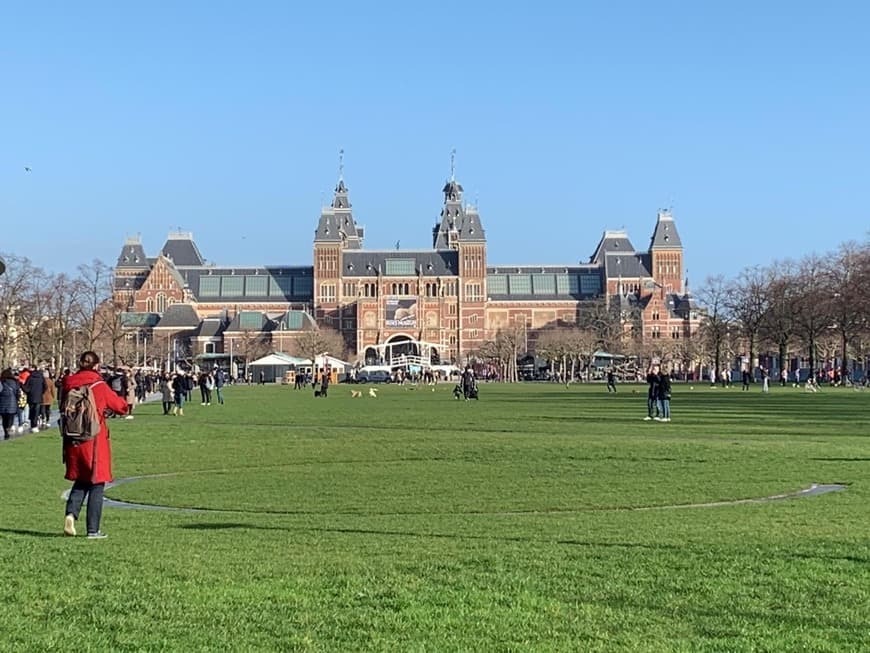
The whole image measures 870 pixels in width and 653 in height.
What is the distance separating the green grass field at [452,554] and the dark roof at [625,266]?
164m

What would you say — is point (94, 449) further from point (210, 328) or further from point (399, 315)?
point (210, 328)

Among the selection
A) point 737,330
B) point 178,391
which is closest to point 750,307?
point 737,330

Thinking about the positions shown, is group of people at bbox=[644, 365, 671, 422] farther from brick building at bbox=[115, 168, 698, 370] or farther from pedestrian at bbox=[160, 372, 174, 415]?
brick building at bbox=[115, 168, 698, 370]

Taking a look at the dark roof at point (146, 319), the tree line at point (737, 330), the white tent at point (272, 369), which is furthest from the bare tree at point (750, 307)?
the dark roof at point (146, 319)

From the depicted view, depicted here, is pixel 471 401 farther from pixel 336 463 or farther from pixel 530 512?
pixel 530 512

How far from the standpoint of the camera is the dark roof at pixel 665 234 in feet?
614

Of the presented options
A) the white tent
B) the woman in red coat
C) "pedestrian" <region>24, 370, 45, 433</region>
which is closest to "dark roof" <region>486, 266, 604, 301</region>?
the white tent

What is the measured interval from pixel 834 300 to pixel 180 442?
195ft

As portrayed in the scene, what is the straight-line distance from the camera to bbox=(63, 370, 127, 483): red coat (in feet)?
41.2

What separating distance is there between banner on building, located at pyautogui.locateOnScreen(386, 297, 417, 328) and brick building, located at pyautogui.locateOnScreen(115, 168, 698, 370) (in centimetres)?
14

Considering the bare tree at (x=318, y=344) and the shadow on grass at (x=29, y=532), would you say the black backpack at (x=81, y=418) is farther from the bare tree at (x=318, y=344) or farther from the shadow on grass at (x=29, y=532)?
the bare tree at (x=318, y=344)

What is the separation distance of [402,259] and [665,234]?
38.4 metres

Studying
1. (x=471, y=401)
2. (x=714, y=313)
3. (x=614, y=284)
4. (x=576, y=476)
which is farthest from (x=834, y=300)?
(x=614, y=284)

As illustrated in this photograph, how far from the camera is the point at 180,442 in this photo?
2959cm
